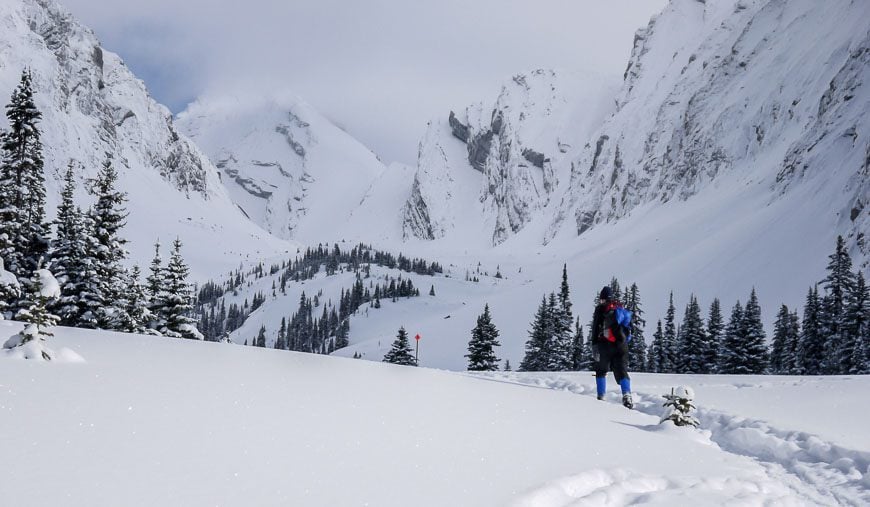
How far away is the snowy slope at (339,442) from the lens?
14.9 ft

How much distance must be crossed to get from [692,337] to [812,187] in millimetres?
69186

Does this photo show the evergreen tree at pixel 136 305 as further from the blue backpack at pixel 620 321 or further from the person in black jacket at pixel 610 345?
the blue backpack at pixel 620 321

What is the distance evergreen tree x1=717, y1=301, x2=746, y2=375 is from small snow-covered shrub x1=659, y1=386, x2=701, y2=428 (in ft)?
143

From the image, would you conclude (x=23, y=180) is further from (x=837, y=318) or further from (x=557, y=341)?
(x=837, y=318)

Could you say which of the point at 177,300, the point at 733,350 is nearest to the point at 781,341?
the point at 733,350

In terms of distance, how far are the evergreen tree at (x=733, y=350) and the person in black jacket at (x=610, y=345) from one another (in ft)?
137

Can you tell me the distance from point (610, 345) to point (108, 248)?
22355 millimetres

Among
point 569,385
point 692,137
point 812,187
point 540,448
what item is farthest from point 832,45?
point 540,448

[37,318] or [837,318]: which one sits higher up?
[837,318]

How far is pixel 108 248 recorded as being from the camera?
26.2 metres

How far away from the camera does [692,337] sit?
2128 inches

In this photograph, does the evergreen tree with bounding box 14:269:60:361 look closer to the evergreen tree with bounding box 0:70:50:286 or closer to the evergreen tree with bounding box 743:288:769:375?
the evergreen tree with bounding box 0:70:50:286

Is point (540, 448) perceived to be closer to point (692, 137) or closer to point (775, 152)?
point (775, 152)

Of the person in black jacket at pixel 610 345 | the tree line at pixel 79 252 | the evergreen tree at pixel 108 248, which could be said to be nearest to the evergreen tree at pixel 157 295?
the tree line at pixel 79 252
